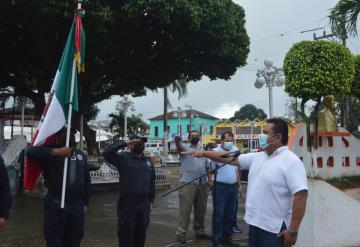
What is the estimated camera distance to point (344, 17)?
874 cm

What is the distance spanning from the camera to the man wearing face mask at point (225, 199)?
716cm

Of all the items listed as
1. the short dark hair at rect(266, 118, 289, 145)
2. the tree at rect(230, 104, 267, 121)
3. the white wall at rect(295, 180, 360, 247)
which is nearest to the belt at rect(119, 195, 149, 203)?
the short dark hair at rect(266, 118, 289, 145)

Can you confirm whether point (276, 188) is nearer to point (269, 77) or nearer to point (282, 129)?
point (282, 129)

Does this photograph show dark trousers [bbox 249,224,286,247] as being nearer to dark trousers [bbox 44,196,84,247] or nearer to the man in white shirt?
the man in white shirt

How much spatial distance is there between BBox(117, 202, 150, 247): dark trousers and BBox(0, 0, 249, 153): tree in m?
6.17

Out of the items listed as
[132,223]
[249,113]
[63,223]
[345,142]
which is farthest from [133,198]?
[249,113]

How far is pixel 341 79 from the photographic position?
710 cm

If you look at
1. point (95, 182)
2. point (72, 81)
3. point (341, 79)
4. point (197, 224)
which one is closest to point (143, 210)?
point (72, 81)

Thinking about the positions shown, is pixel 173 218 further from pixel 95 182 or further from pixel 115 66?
pixel 115 66

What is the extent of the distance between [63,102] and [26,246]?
9.77 feet

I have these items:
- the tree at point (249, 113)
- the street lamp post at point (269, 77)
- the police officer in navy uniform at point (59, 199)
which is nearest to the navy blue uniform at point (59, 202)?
the police officer in navy uniform at point (59, 199)

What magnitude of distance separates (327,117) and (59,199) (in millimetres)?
4924

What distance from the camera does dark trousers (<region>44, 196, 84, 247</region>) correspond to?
16.1 feet

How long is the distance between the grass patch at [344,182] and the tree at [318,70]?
1617 mm
